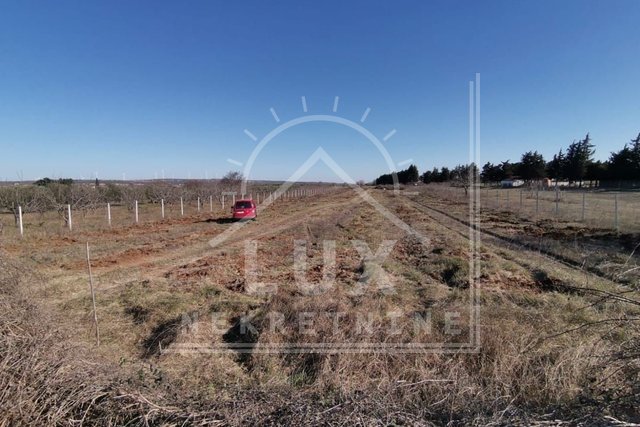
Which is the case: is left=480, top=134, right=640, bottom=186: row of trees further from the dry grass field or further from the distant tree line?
the dry grass field

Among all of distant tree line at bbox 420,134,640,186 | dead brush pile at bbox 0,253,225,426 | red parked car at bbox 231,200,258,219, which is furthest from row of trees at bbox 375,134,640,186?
dead brush pile at bbox 0,253,225,426

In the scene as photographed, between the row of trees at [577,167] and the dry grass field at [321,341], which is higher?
the row of trees at [577,167]

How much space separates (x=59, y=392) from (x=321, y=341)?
2.77m

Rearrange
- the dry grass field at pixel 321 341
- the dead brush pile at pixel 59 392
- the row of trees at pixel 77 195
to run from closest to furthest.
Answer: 1. the dead brush pile at pixel 59 392
2. the dry grass field at pixel 321 341
3. the row of trees at pixel 77 195

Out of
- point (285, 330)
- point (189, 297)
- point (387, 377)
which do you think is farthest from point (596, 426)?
point (189, 297)

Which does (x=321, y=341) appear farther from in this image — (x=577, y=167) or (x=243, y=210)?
(x=577, y=167)

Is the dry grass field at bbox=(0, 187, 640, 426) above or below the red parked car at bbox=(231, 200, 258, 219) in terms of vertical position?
below

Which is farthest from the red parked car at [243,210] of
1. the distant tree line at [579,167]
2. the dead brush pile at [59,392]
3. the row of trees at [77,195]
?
the distant tree line at [579,167]

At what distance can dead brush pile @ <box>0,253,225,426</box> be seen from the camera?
2.00 meters

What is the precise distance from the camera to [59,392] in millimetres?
2109

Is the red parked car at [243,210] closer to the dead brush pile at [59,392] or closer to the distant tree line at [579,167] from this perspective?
the dead brush pile at [59,392]

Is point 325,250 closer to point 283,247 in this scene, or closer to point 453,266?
point 283,247

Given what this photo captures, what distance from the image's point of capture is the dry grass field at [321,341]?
85.2 inches

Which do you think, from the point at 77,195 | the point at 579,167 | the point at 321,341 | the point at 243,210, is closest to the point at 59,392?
the point at 321,341
